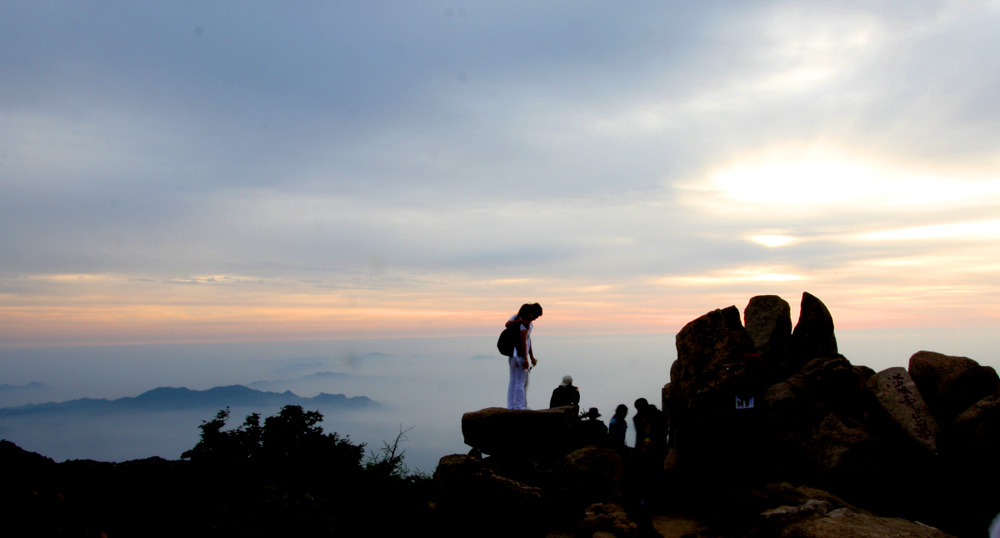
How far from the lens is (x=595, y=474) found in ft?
46.6

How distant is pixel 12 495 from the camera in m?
8.70

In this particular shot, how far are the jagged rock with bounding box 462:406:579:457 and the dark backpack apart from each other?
1.57 metres

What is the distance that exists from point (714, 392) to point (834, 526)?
228 inches

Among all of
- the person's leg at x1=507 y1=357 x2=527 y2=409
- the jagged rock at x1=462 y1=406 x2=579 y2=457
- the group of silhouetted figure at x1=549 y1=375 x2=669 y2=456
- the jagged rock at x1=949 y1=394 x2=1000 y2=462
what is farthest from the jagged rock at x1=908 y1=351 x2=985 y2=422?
the person's leg at x1=507 y1=357 x2=527 y2=409

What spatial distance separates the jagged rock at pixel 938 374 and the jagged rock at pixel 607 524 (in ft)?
29.7

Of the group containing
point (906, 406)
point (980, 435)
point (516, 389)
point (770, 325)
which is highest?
point (770, 325)

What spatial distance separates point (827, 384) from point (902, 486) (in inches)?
105

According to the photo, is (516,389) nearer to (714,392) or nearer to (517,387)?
(517,387)

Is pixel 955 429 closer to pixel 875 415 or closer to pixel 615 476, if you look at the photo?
pixel 875 415

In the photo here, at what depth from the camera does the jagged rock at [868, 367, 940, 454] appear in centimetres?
1405

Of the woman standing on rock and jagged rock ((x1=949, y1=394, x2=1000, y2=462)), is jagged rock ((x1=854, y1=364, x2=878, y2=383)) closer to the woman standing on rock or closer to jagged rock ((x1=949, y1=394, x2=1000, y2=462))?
jagged rock ((x1=949, y1=394, x2=1000, y2=462))

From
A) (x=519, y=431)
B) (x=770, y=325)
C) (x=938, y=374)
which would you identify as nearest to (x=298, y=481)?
(x=519, y=431)

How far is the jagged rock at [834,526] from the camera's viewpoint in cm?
847

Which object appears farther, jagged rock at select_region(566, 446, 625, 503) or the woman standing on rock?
the woman standing on rock
